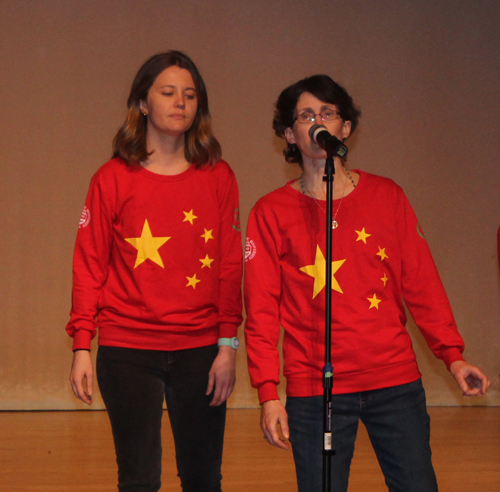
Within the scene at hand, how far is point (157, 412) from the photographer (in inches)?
63.1

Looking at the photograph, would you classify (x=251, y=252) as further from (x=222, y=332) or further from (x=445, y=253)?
(x=445, y=253)

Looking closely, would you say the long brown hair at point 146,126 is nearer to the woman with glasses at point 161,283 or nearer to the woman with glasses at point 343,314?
the woman with glasses at point 161,283

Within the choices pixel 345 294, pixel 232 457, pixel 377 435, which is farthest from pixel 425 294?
pixel 232 457

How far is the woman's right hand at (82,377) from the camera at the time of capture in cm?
159

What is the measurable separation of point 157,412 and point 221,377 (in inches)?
7.3

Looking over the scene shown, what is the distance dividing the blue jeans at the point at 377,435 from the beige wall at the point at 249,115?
300cm

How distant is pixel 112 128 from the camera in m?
4.45

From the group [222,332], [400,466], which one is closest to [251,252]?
[222,332]

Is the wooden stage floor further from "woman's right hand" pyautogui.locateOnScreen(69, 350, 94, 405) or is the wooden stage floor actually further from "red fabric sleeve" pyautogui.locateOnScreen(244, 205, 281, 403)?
"red fabric sleeve" pyautogui.locateOnScreen(244, 205, 281, 403)

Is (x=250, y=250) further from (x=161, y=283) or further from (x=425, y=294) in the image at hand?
(x=425, y=294)

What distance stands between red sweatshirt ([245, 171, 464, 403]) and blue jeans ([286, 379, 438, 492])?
31mm

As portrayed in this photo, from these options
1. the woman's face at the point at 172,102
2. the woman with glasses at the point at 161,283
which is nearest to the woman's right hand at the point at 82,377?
the woman with glasses at the point at 161,283

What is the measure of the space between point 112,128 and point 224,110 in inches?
31.5

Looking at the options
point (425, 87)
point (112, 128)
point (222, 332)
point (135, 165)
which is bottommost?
point (222, 332)
